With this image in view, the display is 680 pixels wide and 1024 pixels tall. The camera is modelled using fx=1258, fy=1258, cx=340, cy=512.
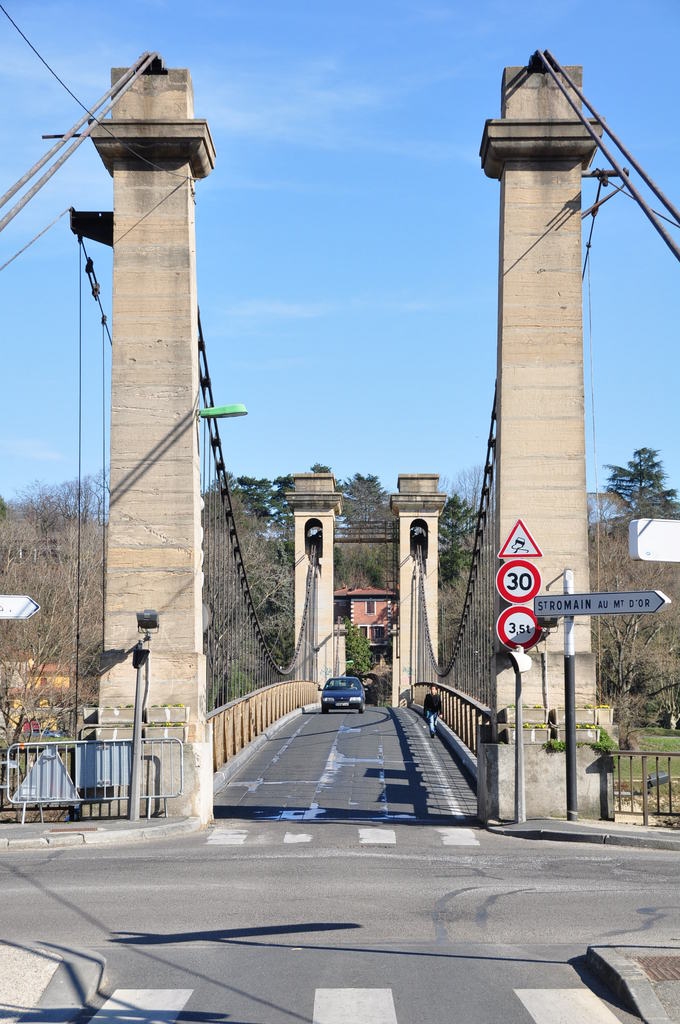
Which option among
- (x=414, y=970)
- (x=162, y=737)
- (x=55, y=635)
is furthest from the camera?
(x=55, y=635)

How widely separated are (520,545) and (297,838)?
4.32 metres

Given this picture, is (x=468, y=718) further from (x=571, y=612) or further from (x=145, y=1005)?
(x=145, y=1005)

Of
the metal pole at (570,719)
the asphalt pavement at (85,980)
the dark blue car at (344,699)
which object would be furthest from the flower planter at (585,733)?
the dark blue car at (344,699)

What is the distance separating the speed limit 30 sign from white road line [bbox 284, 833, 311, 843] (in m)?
3.29

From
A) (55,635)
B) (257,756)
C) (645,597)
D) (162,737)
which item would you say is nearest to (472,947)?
(645,597)

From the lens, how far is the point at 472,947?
335 inches

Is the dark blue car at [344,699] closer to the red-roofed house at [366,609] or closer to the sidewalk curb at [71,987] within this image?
the sidewalk curb at [71,987]

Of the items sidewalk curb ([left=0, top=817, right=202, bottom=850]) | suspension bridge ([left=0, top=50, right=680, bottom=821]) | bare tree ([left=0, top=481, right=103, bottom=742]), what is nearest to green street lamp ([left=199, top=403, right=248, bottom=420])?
suspension bridge ([left=0, top=50, right=680, bottom=821])

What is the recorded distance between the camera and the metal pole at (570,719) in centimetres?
1472

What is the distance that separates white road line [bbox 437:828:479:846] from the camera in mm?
13648

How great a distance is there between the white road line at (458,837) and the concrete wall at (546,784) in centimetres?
57

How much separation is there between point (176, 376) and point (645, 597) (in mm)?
7334

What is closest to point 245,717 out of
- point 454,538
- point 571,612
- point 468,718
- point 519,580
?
point 468,718

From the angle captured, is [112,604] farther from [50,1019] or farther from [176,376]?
[50,1019]
